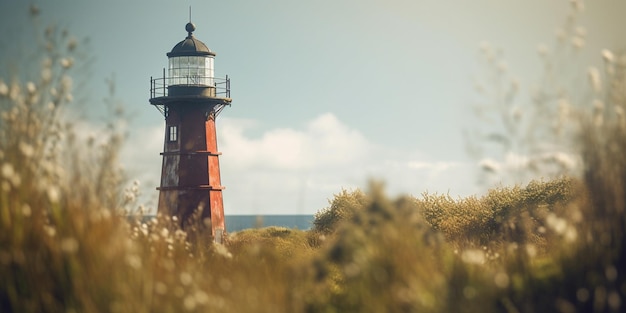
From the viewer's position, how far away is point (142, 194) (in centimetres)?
1002

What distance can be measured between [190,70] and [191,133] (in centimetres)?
236

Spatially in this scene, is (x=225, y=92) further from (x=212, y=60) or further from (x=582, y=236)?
(x=582, y=236)

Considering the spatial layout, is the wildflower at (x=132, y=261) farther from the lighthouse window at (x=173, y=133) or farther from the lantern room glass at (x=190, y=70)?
the lantern room glass at (x=190, y=70)

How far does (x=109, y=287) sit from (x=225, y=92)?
21.5 meters

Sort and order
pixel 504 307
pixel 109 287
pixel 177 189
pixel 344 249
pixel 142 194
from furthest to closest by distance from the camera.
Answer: pixel 177 189
pixel 142 194
pixel 504 307
pixel 109 287
pixel 344 249

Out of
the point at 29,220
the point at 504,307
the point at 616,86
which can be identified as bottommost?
the point at 504,307

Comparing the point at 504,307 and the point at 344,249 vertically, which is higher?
the point at 344,249

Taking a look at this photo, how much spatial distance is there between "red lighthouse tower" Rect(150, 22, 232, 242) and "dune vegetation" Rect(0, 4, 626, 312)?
17.8 meters

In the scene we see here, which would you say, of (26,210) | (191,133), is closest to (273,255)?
(26,210)

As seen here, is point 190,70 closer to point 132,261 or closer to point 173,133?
point 173,133

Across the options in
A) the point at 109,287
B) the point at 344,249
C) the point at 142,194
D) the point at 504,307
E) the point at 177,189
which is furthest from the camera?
the point at 177,189

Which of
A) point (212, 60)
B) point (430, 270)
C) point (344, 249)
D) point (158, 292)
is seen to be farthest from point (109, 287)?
point (212, 60)

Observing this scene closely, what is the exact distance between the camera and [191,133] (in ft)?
87.7

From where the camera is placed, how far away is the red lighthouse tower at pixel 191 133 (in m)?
26.3
